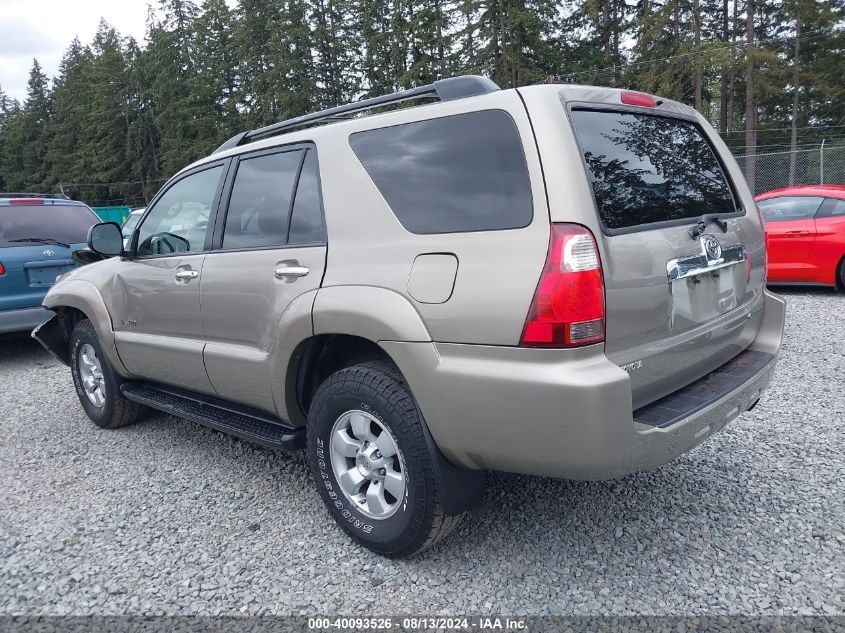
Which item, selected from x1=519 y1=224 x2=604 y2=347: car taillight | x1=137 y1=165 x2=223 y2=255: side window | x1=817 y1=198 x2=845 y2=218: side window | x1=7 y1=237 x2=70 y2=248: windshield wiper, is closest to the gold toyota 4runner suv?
x1=519 y1=224 x2=604 y2=347: car taillight

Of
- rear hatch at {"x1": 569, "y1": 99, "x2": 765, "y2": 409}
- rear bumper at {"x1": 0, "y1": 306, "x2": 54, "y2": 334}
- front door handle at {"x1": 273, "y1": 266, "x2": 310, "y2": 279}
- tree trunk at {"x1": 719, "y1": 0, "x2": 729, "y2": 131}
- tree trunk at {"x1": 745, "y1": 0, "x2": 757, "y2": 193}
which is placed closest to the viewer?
rear hatch at {"x1": 569, "y1": 99, "x2": 765, "y2": 409}

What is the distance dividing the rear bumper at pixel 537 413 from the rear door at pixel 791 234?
7.00 metres

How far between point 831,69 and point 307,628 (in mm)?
32383

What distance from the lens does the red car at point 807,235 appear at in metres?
8.02

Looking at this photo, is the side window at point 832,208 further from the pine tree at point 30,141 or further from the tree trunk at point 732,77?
the pine tree at point 30,141

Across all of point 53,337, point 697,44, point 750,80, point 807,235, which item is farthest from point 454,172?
point 697,44

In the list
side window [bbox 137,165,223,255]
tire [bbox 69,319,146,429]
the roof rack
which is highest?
the roof rack

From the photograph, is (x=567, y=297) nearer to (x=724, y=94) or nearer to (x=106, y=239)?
(x=106, y=239)

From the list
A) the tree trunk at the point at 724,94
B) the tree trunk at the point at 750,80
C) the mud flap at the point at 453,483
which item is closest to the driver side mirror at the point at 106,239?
the mud flap at the point at 453,483

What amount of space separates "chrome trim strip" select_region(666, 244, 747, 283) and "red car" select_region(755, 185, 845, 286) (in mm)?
5855

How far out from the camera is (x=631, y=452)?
220 centimetres

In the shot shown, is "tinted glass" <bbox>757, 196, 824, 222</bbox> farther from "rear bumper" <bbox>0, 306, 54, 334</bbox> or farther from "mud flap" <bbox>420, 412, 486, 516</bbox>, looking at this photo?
"rear bumper" <bbox>0, 306, 54, 334</bbox>

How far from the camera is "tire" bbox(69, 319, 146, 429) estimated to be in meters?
4.45

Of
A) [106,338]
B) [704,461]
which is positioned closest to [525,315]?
[704,461]
